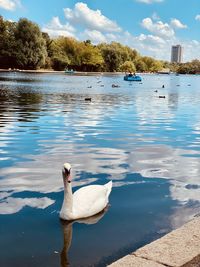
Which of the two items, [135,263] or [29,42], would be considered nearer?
[135,263]

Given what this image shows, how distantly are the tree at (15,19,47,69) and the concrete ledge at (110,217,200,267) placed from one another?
132820 mm

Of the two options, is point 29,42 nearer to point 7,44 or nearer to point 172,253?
point 7,44

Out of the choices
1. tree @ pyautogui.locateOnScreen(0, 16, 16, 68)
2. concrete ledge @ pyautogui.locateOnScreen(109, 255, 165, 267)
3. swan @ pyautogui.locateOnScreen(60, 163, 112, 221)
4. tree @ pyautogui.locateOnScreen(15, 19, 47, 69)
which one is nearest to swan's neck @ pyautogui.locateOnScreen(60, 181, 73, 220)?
swan @ pyautogui.locateOnScreen(60, 163, 112, 221)

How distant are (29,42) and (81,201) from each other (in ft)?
434

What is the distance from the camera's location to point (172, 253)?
627cm

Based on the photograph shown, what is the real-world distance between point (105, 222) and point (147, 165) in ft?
17.7

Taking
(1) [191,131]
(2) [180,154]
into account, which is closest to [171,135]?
(1) [191,131]

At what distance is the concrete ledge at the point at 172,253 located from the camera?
5.96 meters

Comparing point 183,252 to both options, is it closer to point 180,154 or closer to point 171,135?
point 180,154

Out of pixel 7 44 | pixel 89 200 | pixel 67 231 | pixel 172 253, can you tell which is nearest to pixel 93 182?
pixel 89 200

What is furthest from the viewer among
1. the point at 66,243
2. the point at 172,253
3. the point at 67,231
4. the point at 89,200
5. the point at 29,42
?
the point at 29,42

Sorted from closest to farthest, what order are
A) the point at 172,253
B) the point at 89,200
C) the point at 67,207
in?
the point at 172,253 → the point at 67,207 → the point at 89,200

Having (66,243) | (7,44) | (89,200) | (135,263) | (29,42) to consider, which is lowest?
(66,243)

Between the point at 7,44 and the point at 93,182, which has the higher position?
the point at 7,44
